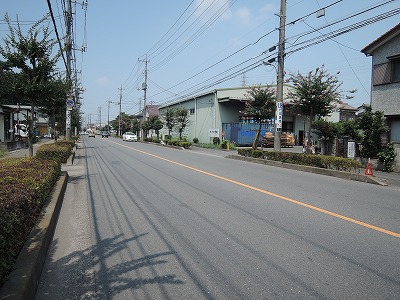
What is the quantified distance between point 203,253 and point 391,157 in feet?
43.9

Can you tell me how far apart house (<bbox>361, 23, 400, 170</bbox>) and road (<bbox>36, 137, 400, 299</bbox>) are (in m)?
8.56

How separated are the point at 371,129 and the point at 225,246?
1345cm

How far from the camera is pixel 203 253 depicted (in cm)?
437

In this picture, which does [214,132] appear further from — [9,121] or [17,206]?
[17,206]

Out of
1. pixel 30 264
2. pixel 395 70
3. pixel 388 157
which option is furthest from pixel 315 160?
pixel 30 264

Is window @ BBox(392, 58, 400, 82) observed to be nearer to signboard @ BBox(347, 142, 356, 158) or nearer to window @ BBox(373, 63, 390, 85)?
window @ BBox(373, 63, 390, 85)

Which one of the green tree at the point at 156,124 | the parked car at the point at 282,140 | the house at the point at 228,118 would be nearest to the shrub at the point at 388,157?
the parked car at the point at 282,140

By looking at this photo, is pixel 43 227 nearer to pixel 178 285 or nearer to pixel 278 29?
pixel 178 285

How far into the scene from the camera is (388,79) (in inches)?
619

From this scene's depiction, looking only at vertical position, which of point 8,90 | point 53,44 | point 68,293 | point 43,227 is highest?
point 53,44

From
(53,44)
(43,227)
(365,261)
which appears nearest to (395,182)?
(365,261)

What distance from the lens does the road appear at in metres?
3.44

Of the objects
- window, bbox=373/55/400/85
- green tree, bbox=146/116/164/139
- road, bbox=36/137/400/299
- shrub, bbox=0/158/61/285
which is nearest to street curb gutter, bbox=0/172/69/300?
shrub, bbox=0/158/61/285

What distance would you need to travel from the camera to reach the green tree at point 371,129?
49.8 ft
